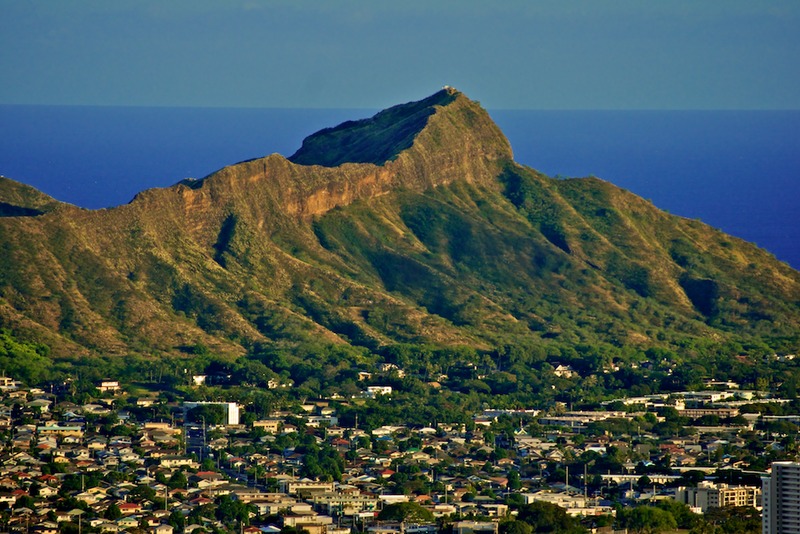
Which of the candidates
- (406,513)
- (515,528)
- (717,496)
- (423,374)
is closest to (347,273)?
(423,374)

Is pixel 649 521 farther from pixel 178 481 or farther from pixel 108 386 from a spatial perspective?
pixel 108 386

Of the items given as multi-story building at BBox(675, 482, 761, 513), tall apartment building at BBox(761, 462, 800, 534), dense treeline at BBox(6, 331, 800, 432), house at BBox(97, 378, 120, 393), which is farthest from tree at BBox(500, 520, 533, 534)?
house at BBox(97, 378, 120, 393)

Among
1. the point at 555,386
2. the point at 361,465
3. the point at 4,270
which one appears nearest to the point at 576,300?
the point at 555,386

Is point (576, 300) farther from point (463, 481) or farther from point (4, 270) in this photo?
point (463, 481)

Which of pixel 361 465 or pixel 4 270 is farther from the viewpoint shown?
pixel 4 270

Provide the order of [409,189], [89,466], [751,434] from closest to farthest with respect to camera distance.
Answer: [89,466] → [751,434] → [409,189]

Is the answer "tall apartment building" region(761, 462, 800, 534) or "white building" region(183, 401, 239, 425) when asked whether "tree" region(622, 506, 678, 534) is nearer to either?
"tall apartment building" region(761, 462, 800, 534)

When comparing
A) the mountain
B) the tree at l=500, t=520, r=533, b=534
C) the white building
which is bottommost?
the tree at l=500, t=520, r=533, b=534
